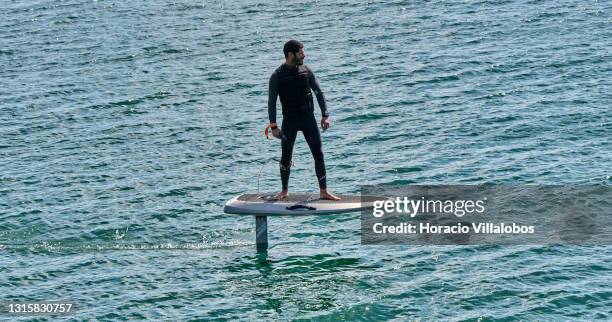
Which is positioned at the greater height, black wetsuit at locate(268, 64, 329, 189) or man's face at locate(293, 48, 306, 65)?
man's face at locate(293, 48, 306, 65)

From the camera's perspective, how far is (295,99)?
23.2 metres

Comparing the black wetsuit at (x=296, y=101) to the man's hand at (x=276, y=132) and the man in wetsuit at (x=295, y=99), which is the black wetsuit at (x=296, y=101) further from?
the man's hand at (x=276, y=132)

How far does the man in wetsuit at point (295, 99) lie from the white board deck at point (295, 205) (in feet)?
2.48

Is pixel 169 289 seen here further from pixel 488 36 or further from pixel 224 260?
pixel 488 36

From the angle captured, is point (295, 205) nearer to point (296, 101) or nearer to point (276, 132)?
point (276, 132)

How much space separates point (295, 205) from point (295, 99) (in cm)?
240

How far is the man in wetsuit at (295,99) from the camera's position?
2291cm

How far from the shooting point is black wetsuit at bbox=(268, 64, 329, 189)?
2302 centimetres

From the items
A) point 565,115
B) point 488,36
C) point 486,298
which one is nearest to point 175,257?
point 486,298

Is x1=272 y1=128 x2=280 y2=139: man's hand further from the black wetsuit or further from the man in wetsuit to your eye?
the black wetsuit

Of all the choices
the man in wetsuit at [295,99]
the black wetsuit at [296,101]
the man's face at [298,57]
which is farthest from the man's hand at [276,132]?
the man's face at [298,57]

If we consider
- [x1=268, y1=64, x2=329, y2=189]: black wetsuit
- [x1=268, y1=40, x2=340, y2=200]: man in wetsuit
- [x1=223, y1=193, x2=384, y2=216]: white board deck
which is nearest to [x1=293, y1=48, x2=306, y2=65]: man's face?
[x1=268, y1=40, x2=340, y2=200]: man in wetsuit

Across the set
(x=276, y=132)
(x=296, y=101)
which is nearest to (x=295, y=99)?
(x=296, y=101)

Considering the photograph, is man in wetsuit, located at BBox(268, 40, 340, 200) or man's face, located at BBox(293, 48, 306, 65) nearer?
man's face, located at BBox(293, 48, 306, 65)
